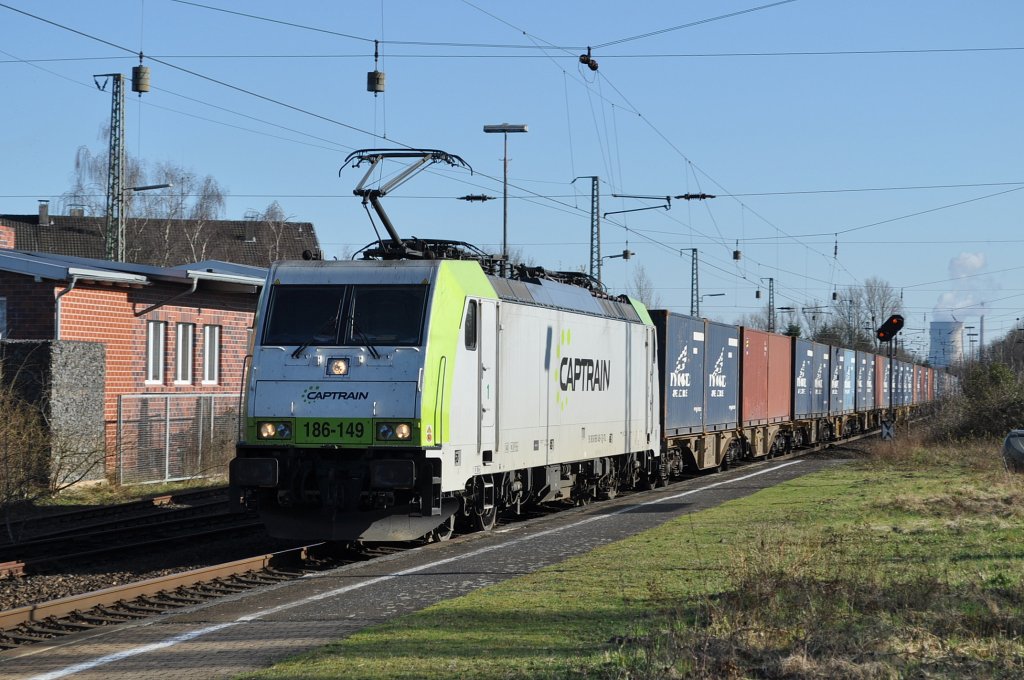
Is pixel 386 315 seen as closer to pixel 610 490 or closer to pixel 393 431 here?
pixel 393 431

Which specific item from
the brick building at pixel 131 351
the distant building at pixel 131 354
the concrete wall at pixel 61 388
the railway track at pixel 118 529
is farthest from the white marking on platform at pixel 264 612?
the concrete wall at pixel 61 388

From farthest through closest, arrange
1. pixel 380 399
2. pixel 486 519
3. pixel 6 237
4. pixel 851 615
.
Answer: pixel 6 237 < pixel 486 519 < pixel 380 399 < pixel 851 615

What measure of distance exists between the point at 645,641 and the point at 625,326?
42.1 feet

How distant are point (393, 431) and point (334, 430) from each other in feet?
2.17

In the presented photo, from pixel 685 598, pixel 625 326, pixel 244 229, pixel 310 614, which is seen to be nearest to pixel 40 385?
pixel 625 326

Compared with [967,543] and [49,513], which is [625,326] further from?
[49,513]

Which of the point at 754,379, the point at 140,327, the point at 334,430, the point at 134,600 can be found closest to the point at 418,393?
the point at 334,430

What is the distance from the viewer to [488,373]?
14.0 m

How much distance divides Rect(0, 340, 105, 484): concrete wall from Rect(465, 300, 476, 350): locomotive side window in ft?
27.8

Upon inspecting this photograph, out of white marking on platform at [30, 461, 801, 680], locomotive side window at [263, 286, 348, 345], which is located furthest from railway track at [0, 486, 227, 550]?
white marking on platform at [30, 461, 801, 680]

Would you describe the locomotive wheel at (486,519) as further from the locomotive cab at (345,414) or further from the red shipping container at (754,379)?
the red shipping container at (754,379)

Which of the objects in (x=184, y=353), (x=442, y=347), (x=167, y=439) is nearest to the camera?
(x=442, y=347)

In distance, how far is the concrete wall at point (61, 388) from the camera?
A: 64.2 feet

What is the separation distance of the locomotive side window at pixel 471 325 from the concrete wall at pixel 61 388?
8.49 meters
